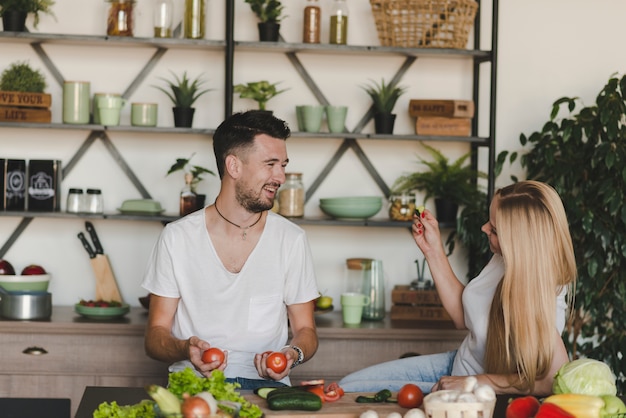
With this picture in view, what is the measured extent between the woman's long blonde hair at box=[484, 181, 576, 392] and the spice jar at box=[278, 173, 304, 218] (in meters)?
1.52

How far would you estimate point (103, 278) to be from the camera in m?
4.21

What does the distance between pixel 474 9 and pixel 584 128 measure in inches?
29.1

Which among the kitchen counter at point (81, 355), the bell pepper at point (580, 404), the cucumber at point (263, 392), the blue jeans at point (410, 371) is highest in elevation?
the bell pepper at point (580, 404)

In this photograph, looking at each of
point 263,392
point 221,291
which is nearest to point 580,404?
point 263,392

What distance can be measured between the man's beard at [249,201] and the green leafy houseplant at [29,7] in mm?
1620

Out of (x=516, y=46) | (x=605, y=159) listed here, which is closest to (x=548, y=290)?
(x=605, y=159)

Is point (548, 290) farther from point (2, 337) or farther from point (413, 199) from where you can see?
point (2, 337)

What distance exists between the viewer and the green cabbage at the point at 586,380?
2.12 meters

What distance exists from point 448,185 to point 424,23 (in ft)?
2.51

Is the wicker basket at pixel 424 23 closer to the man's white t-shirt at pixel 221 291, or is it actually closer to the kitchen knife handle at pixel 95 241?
the man's white t-shirt at pixel 221 291

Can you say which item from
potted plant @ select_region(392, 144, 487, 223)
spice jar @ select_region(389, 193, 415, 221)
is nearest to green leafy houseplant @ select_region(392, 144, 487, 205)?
potted plant @ select_region(392, 144, 487, 223)

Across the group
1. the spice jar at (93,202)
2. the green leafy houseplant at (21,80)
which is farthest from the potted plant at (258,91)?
the green leafy houseplant at (21,80)

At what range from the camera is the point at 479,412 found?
6.49 ft

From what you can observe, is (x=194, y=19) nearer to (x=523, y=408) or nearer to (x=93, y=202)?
(x=93, y=202)
